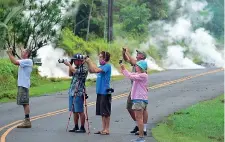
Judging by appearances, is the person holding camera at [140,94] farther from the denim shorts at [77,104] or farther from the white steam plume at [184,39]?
the white steam plume at [184,39]

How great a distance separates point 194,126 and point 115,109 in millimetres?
3863

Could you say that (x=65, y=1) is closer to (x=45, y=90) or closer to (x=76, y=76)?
(x=45, y=90)

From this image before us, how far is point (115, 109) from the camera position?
1791 cm

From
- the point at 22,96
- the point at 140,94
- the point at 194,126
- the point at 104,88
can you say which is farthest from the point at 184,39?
the point at 140,94

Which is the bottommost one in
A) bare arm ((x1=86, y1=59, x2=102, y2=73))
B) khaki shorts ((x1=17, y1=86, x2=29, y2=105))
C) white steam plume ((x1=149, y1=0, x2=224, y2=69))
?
khaki shorts ((x1=17, y1=86, x2=29, y2=105))

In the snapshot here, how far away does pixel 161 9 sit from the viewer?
1826 inches

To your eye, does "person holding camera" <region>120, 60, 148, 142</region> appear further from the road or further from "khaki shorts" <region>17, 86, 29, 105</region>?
"khaki shorts" <region>17, 86, 29, 105</region>

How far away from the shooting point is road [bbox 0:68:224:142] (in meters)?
12.3

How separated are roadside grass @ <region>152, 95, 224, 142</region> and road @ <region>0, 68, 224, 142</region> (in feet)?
1.14

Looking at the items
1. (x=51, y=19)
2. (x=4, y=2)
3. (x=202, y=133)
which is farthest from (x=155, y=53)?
(x=202, y=133)

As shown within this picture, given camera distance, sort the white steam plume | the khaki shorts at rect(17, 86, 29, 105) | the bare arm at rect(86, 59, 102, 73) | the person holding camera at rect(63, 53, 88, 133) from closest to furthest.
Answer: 1. the bare arm at rect(86, 59, 102, 73)
2. the person holding camera at rect(63, 53, 88, 133)
3. the khaki shorts at rect(17, 86, 29, 105)
4. the white steam plume

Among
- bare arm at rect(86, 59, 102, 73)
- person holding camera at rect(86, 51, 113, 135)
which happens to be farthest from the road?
bare arm at rect(86, 59, 102, 73)

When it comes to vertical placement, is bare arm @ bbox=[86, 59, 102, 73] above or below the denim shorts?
above

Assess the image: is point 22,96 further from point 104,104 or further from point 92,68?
point 92,68
